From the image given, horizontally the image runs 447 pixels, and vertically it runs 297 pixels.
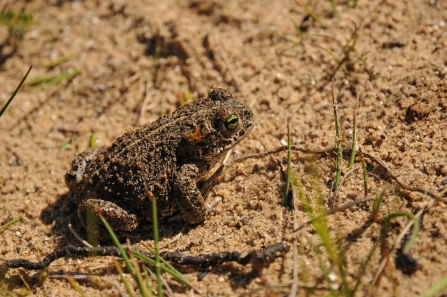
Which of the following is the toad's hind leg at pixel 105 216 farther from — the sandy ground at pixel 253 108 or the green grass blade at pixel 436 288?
the green grass blade at pixel 436 288

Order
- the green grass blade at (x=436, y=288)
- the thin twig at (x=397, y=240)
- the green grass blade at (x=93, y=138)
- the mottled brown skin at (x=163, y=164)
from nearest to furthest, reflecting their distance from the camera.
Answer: the green grass blade at (x=436, y=288) < the thin twig at (x=397, y=240) < the mottled brown skin at (x=163, y=164) < the green grass blade at (x=93, y=138)

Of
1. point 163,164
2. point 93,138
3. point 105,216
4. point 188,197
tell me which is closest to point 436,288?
point 188,197

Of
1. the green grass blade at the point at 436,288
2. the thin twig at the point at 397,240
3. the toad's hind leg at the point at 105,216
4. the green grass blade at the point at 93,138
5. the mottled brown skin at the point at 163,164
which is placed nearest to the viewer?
the green grass blade at the point at 436,288

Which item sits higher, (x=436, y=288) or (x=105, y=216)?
(x=436, y=288)

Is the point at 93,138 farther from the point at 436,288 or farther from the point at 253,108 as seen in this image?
the point at 436,288

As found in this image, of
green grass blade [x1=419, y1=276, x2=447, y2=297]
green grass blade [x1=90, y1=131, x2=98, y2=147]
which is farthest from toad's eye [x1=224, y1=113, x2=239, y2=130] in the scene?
green grass blade [x1=419, y1=276, x2=447, y2=297]

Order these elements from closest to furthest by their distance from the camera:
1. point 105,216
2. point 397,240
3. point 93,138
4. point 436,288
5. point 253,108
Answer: point 436,288 < point 397,240 < point 105,216 < point 253,108 < point 93,138

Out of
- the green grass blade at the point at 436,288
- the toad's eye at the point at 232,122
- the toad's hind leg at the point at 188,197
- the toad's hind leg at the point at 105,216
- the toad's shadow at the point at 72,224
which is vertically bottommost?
the toad's shadow at the point at 72,224

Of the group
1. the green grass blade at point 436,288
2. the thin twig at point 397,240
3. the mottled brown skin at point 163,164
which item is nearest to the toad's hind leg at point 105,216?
the mottled brown skin at point 163,164
